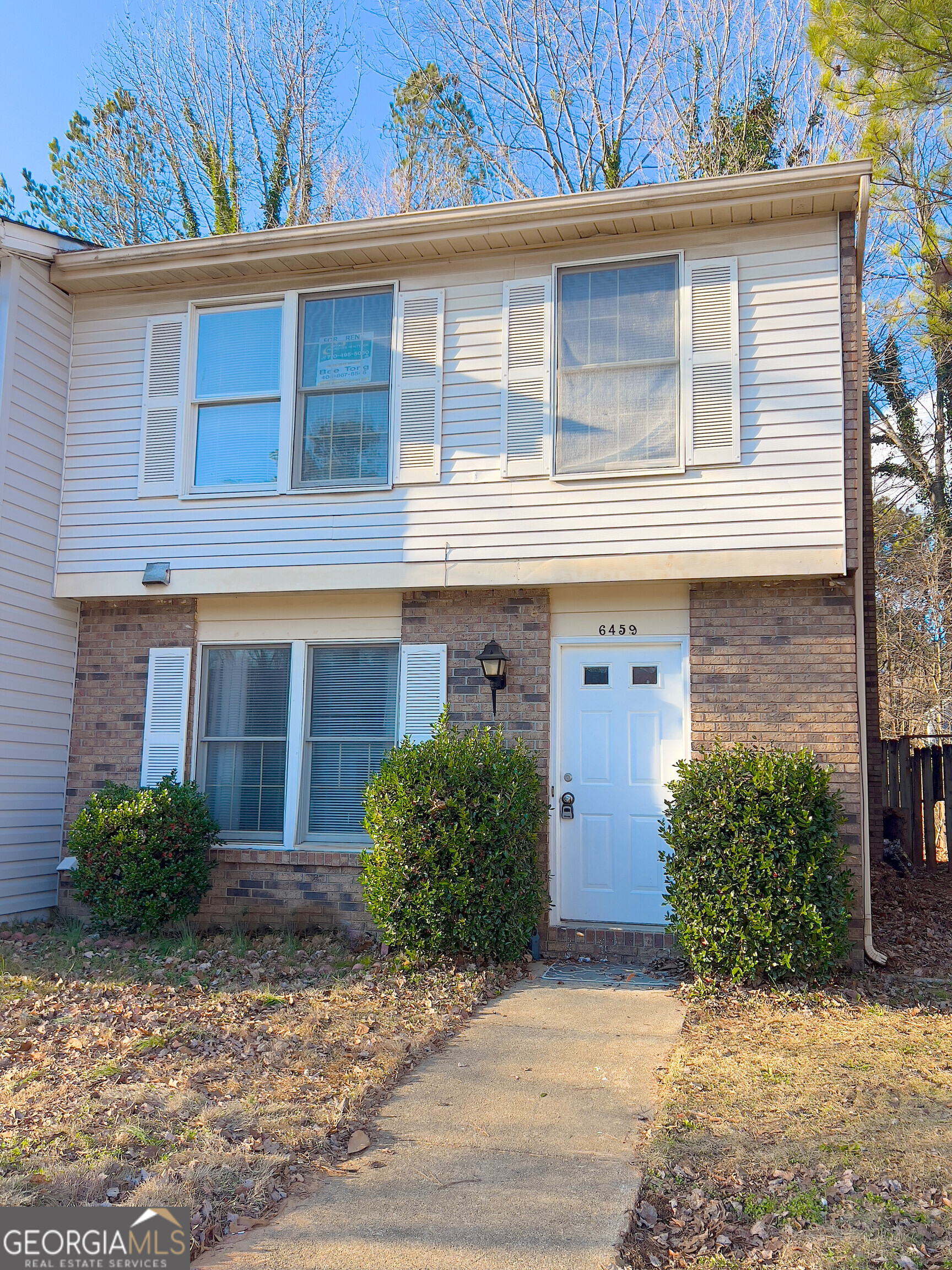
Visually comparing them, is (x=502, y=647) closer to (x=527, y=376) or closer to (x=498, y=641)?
(x=498, y=641)

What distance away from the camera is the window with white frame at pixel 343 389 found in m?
8.16

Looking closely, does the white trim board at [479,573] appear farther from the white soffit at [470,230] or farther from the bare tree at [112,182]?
the bare tree at [112,182]

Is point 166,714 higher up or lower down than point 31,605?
lower down

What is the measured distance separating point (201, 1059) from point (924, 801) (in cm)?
920

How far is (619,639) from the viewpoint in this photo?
7586 millimetres

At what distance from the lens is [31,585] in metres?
8.26

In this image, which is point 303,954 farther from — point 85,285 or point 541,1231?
point 85,285

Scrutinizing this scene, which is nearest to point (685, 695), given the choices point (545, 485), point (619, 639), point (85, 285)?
point (619, 639)

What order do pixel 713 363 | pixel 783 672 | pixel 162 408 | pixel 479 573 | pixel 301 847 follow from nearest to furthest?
pixel 783 672, pixel 713 363, pixel 479 573, pixel 301 847, pixel 162 408

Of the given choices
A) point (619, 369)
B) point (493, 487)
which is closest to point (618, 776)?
point (493, 487)

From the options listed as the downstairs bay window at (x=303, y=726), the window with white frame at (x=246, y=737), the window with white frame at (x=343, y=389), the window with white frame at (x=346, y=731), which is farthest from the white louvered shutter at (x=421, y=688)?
the window with white frame at (x=343, y=389)

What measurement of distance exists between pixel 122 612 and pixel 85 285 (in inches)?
115

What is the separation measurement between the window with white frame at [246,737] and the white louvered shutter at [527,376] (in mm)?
2591

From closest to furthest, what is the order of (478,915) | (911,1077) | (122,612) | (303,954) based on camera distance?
1. (911,1077)
2. (478,915)
3. (303,954)
4. (122,612)
